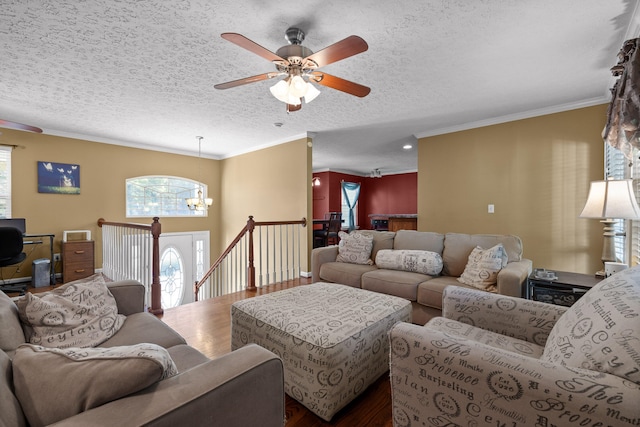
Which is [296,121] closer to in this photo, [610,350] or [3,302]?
[3,302]

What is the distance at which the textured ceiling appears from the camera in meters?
1.84

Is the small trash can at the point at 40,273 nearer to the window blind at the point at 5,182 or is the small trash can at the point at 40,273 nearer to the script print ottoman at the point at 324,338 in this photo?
the window blind at the point at 5,182

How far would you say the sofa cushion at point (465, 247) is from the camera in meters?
2.76

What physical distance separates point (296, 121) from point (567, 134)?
3.41 metres

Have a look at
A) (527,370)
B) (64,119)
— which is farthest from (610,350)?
(64,119)

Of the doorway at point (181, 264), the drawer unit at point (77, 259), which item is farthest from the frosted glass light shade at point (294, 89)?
the doorway at point (181, 264)

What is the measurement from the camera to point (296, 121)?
411 cm

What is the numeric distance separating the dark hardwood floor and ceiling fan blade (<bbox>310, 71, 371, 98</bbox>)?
208cm

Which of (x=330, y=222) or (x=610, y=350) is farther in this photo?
(x=330, y=222)

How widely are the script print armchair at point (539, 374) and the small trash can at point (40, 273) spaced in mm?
5362

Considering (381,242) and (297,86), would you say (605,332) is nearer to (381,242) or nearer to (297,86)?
(297,86)

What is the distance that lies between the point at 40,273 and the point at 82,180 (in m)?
1.61

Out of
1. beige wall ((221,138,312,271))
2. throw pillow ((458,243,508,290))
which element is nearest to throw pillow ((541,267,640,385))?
throw pillow ((458,243,508,290))

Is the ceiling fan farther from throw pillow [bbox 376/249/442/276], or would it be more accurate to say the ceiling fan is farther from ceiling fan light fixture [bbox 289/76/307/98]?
throw pillow [bbox 376/249/442/276]
